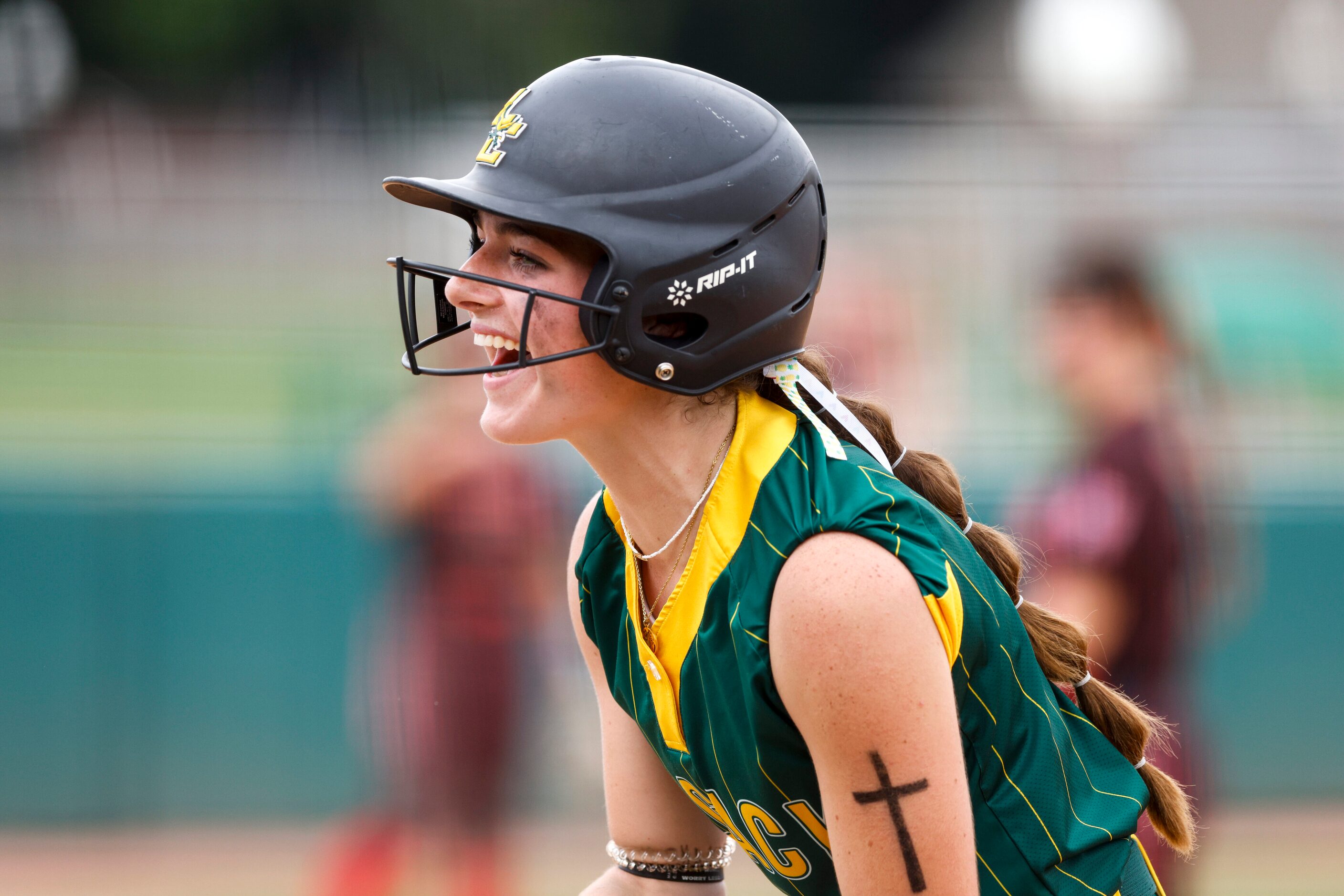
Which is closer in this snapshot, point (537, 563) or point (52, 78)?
point (537, 563)

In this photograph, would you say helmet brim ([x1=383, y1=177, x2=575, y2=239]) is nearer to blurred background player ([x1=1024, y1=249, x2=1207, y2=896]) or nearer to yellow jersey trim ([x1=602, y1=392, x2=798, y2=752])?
yellow jersey trim ([x1=602, y1=392, x2=798, y2=752])

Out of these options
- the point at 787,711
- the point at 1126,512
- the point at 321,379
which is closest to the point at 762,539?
the point at 787,711

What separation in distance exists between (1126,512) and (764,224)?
259 cm

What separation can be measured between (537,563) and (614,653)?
359cm

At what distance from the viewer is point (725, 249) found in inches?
73.4

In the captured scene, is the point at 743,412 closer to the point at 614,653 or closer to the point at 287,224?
the point at 614,653

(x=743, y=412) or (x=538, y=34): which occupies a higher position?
(x=538, y=34)

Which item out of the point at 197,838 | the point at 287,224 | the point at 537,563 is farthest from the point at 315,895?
the point at 287,224

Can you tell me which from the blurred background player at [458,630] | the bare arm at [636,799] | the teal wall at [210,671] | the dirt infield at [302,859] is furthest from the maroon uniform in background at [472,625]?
the bare arm at [636,799]

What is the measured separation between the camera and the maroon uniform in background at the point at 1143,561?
4.10 metres

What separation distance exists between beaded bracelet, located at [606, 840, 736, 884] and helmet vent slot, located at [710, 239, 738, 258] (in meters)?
0.98

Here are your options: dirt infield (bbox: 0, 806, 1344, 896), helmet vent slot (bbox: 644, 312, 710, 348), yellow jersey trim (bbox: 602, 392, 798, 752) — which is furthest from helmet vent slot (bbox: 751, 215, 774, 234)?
dirt infield (bbox: 0, 806, 1344, 896)

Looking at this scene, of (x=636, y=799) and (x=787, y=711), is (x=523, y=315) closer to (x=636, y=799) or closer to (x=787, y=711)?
(x=787, y=711)

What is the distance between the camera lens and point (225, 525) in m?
6.55
